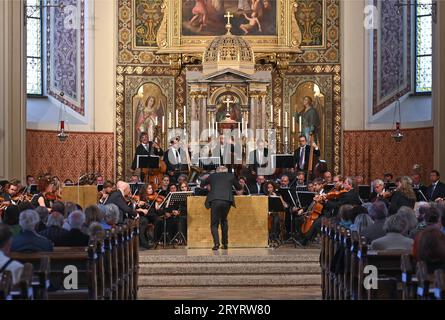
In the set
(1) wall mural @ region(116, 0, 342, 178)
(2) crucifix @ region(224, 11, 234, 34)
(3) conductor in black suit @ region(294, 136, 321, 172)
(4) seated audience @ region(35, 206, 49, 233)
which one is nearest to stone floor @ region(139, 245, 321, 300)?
(4) seated audience @ region(35, 206, 49, 233)

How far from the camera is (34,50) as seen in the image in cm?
2698

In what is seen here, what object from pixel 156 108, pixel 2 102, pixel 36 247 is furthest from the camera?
pixel 156 108

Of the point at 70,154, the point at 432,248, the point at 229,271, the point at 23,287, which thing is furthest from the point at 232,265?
the point at 70,154

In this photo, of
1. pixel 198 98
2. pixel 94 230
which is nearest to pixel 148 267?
pixel 94 230

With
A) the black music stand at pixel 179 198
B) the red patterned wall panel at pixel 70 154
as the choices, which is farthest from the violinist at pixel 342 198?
the red patterned wall panel at pixel 70 154

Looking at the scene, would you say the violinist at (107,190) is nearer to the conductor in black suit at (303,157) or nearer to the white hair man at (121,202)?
A: the white hair man at (121,202)

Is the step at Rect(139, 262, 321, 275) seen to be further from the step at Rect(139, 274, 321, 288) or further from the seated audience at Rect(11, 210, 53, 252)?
the seated audience at Rect(11, 210, 53, 252)

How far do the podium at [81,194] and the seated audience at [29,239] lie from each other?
922 cm

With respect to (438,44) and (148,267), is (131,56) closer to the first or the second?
(438,44)

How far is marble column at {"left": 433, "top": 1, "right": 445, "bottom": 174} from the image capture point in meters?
23.3

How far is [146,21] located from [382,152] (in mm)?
6560

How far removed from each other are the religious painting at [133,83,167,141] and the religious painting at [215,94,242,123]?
2098mm

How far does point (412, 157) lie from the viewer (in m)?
26.0

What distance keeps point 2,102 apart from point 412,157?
951 centimetres
